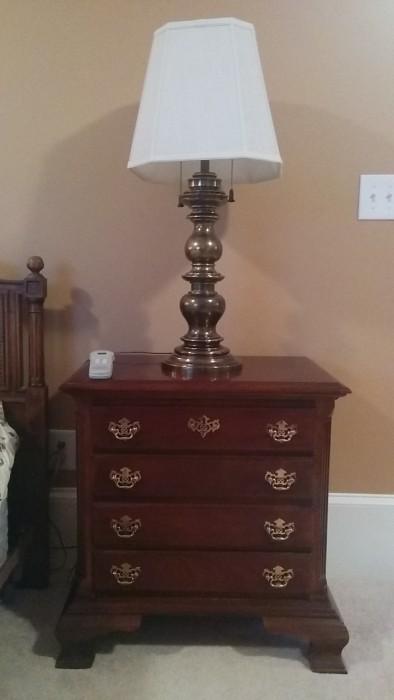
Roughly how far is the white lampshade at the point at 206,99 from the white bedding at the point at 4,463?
29.5 inches

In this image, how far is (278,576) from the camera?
1.40 metres

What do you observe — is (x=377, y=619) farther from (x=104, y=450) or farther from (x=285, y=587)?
(x=104, y=450)

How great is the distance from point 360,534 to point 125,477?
0.85 m

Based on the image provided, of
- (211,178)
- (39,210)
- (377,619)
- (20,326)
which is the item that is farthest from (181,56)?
(377,619)

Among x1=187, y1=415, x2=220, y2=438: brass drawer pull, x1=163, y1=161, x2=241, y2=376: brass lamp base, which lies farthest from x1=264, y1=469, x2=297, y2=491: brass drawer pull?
x1=163, y1=161, x2=241, y2=376: brass lamp base

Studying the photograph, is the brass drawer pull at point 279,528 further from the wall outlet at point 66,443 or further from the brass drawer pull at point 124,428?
the wall outlet at point 66,443

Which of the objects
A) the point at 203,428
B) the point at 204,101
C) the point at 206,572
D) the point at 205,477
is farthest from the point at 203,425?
the point at 204,101

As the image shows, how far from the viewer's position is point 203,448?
53.5 inches

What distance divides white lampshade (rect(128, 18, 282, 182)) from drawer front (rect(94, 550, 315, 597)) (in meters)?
0.91

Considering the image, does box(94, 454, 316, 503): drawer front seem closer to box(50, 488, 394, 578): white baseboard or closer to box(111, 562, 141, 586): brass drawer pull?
box(111, 562, 141, 586): brass drawer pull

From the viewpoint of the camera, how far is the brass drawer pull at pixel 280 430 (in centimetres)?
135

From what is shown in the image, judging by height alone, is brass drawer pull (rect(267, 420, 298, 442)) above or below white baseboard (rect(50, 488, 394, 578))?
above

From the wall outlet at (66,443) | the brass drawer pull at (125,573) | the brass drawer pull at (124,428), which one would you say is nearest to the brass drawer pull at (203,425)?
the brass drawer pull at (124,428)

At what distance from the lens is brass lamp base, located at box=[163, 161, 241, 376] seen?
1.42 m
